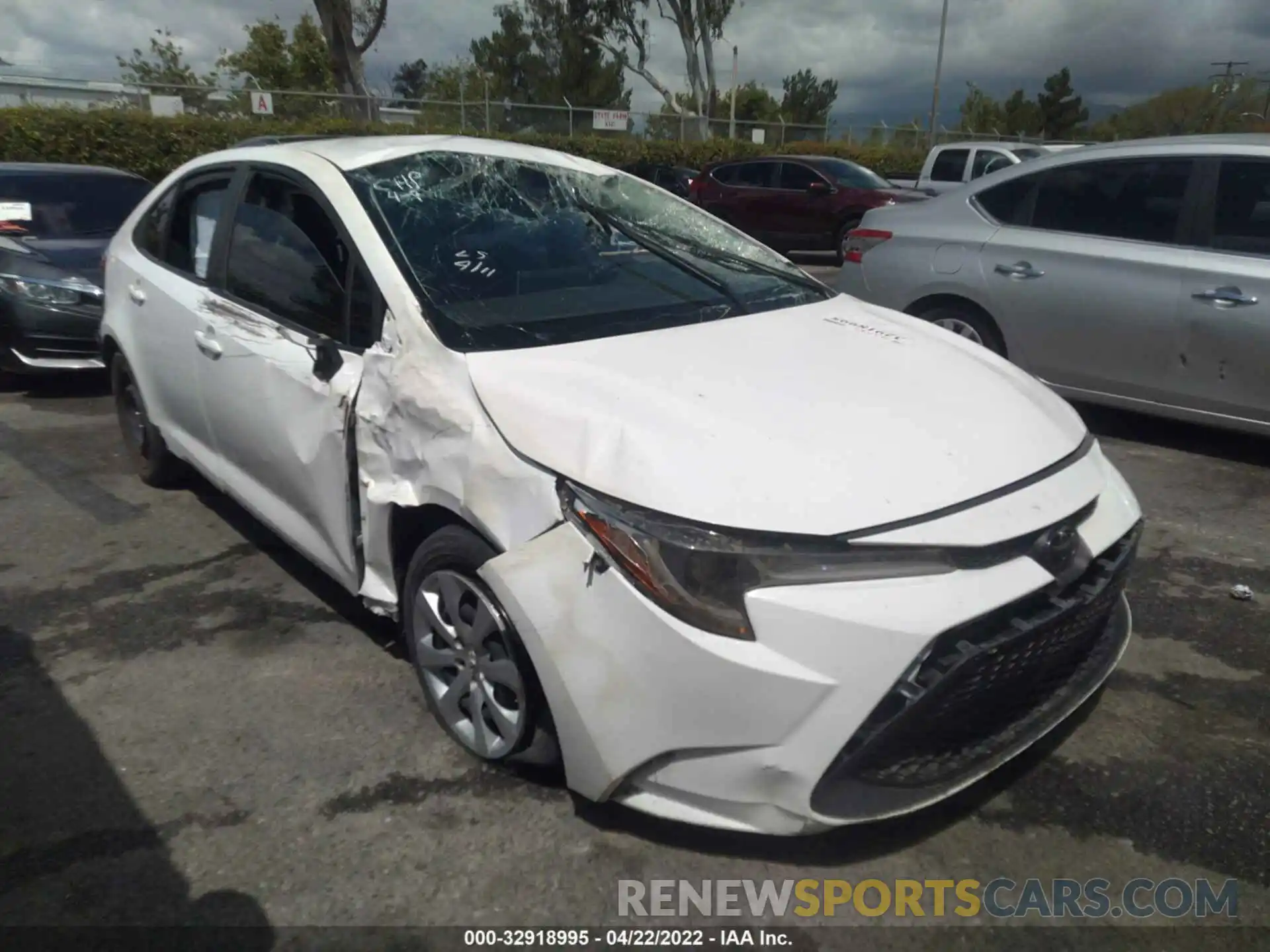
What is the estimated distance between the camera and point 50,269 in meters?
6.50

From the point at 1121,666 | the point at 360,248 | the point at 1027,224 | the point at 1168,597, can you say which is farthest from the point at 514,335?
the point at 1027,224

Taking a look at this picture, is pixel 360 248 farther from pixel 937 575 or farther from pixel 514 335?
pixel 937 575

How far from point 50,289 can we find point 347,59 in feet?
60.2

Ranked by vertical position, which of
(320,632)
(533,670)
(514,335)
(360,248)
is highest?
(360,248)

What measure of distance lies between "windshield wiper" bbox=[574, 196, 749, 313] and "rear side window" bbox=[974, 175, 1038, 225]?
3026mm

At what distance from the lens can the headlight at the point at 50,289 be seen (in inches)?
251

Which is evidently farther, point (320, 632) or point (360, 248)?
point (320, 632)

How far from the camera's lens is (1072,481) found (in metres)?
2.43

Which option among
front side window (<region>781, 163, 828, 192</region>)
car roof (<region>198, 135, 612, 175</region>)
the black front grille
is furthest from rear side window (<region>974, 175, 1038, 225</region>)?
front side window (<region>781, 163, 828, 192</region>)

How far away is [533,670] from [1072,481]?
1.39 metres

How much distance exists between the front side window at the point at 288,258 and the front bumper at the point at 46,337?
3.39 m

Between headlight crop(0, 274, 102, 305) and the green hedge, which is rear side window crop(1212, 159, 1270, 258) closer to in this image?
headlight crop(0, 274, 102, 305)

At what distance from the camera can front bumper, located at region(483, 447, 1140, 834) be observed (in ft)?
6.51

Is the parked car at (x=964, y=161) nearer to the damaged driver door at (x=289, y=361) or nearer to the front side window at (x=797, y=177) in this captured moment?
the front side window at (x=797, y=177)
